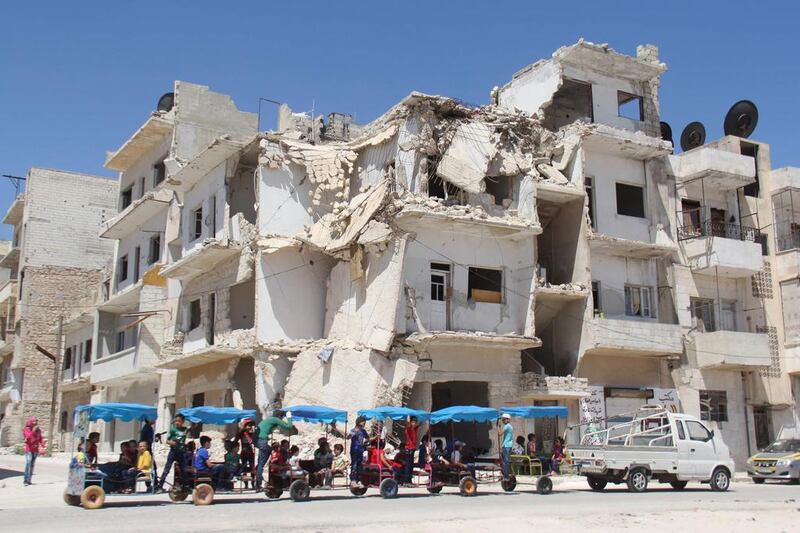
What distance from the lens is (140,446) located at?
17.3m

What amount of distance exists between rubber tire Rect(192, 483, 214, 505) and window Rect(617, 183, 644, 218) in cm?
2141

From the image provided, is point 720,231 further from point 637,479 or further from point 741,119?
point 637,479

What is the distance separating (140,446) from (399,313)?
412 inches

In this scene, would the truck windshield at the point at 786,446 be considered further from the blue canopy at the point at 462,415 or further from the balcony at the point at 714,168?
the blue canopy at the point at 462,415

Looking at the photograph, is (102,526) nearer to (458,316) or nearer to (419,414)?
(419,414)

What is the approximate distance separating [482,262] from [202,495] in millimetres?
14133

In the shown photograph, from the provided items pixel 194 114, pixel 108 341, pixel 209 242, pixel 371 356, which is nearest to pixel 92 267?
pixel 108 341

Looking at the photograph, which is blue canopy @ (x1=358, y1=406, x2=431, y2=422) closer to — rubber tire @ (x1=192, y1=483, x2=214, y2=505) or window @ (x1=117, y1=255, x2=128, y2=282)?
rubber tire @ (x1=192, y1=483, x2=214, y2=505)

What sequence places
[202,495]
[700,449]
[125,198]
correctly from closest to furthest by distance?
1. [202,495]
2. [700,449]
3. [125,198]

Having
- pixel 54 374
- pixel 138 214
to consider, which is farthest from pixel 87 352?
pixel 138 214

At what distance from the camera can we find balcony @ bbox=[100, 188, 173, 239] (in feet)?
119

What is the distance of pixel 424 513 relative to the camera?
607 inches

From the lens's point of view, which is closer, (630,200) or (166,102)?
(630,200)

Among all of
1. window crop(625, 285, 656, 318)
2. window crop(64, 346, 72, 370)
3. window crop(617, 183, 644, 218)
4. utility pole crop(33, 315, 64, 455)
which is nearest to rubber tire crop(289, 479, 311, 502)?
window crop(625, 285, 656, 318)
